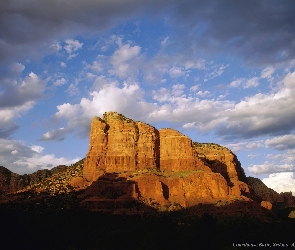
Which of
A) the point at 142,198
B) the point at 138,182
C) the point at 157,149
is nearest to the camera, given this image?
the point at 142,198

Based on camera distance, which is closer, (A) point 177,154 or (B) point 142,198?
(B) point 142,198

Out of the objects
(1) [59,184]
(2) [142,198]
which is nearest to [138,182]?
(2) [142,198]

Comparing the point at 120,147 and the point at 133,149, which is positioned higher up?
the point at 120,147

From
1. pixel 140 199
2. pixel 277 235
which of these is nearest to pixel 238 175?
pixel 140 199

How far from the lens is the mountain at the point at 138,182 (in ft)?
392

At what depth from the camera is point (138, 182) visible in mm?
126750

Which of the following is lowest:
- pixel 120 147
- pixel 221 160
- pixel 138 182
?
pixel 138 182

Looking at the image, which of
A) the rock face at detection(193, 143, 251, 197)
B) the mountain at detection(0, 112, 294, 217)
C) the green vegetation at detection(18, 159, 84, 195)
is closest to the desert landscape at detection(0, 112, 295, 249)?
the mountain at detection(0, 112, 294, 217)

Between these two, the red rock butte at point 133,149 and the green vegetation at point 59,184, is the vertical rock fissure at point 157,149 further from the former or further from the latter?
the green vegetation at point 59,184

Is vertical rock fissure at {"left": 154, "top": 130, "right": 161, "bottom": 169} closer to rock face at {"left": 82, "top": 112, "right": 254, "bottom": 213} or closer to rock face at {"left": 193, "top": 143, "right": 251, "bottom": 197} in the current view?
rock face at {"left": 82, "top": 112, "right": 254, "bottom": 213}

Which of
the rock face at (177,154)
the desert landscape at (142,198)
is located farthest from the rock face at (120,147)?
the rock face at (177,154)

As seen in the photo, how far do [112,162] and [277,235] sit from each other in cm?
7168

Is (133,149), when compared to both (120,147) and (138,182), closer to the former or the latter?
(120,147)

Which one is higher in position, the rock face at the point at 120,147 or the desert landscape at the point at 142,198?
the rock face at the point at 120,147
